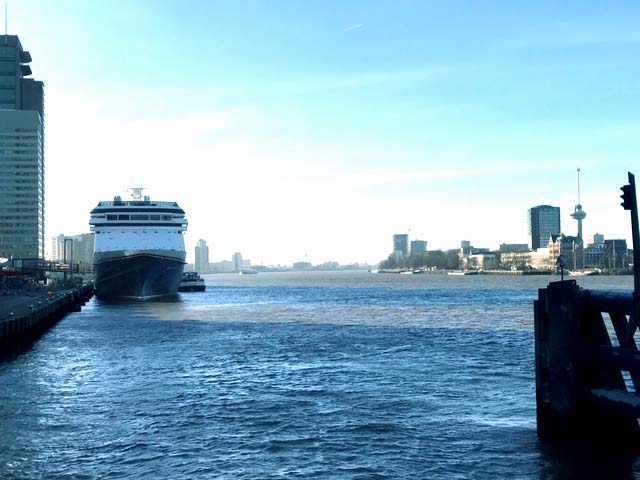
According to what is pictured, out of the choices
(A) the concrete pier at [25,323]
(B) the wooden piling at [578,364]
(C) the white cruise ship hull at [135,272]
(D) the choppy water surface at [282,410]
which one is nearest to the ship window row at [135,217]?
(C) the white cruise ship hull at [135,272]

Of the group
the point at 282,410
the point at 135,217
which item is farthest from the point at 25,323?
the point at 135,217

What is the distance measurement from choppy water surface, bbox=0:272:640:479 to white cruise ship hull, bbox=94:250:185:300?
51139 millimetres

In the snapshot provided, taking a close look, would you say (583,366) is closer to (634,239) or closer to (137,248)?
(634,239)

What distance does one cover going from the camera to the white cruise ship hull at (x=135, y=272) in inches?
3967

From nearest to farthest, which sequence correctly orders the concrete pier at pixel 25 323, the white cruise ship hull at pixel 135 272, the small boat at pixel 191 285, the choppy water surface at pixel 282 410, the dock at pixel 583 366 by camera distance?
1. the dock at pixel 583 366
2. the choppy water surface at pixel 282 410
3. the concrete pier at pixel 25 323
4. the white cruise ship hull at pixel 135 272
5. the small boat at pixel 191 285

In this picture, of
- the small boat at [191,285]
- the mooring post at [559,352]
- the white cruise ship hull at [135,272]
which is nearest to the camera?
the mooring post at [559,352]

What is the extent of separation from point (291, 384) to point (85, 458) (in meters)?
12.2

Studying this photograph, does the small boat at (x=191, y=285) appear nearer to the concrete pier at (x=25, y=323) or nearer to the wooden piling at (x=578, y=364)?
the concrete pier at (x=25, y=323)

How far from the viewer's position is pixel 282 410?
24922mm

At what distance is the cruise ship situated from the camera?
10188 centimetres

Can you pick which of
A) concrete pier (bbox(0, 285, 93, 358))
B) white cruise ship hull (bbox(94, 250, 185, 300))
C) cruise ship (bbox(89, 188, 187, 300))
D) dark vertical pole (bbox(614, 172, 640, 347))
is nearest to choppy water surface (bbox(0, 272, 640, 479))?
concrete pier (bbox(0, 285, 93, 358))

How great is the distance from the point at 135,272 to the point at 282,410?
268 feet

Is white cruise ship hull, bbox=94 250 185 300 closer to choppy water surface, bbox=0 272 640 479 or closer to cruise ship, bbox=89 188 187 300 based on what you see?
cruise ship, bbox=89 188 187 300

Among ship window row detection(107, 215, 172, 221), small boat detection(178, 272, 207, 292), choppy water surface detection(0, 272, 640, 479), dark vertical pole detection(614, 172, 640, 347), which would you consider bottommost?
choppy water surface detection(0, 272, 640, 479)
